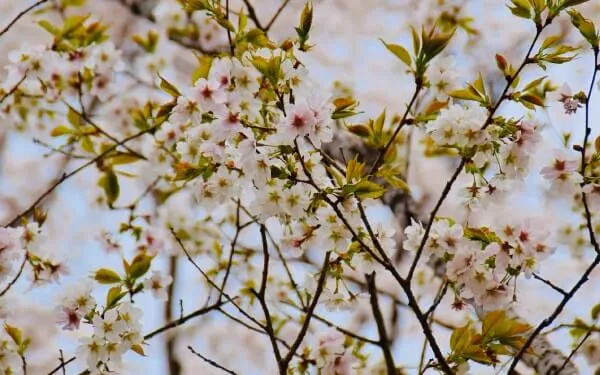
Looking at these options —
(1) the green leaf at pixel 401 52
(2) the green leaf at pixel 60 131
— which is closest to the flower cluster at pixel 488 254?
(1) the green leaf at pixel 401 52

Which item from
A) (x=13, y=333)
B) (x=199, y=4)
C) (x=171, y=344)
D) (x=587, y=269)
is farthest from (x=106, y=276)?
(x=171, y=344)

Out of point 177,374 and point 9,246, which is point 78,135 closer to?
point 9,246

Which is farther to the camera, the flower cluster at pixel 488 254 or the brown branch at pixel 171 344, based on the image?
the brown branch at pixel 171 344

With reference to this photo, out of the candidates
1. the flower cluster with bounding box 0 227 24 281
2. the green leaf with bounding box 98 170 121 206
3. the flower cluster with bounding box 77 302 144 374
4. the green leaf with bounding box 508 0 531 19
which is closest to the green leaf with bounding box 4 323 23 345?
the flower cluster with bounding box 0 227 24 281

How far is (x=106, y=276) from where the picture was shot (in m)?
1.05

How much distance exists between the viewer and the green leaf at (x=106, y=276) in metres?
1.05

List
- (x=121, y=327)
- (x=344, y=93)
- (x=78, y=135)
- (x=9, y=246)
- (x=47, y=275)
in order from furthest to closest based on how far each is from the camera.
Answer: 1. (x=344, y=93)
2. (x=78, y=135)
3. (x=47, y=275)
4. (x=9, y=246)
5. (x=121, y=327)

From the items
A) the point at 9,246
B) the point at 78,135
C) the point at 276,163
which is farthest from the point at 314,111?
the point at 78,135

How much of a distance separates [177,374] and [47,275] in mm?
2012

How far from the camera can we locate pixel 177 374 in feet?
10.3

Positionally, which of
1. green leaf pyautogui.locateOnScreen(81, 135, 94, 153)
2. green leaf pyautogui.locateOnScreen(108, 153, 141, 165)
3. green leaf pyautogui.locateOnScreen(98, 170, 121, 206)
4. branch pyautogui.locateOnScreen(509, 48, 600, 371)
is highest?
green leaf pyautogui.locateOnScreen(81, 135, 94, 153)

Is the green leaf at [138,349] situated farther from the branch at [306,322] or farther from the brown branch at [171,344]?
the brown branch at [171,344]

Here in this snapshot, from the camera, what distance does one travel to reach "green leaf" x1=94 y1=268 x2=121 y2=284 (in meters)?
1.05

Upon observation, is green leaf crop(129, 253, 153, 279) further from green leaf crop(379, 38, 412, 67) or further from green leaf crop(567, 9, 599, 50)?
green leaf crop(567, 9, 599, 50)
